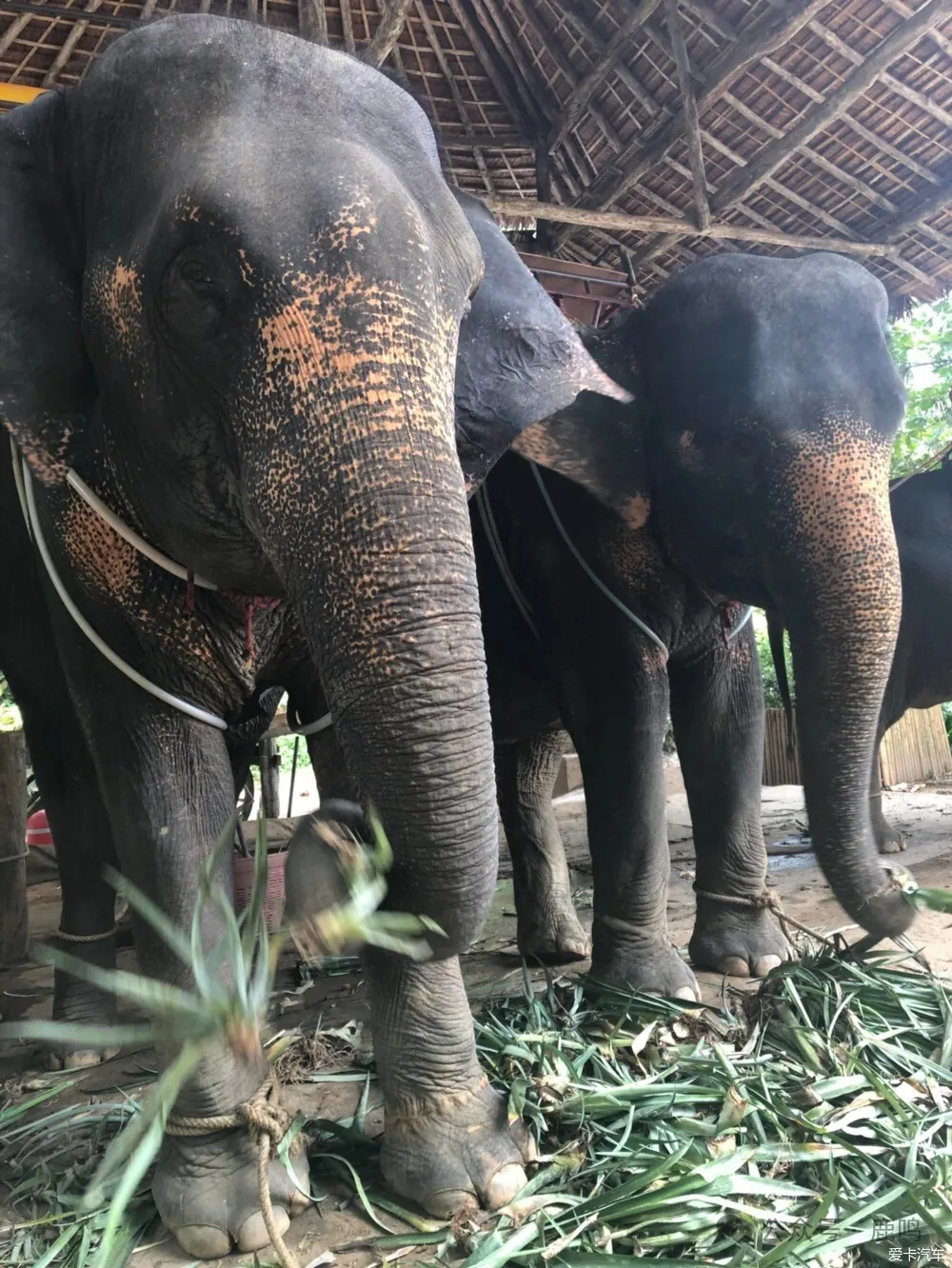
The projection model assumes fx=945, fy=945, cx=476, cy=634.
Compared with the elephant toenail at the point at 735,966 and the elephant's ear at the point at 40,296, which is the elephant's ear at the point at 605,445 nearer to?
the elephant's ear at the point at 40,296

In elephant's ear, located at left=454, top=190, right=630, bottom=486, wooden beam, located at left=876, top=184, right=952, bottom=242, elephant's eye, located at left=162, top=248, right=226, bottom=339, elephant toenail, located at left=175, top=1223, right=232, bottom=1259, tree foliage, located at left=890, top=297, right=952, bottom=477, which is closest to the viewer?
elephant's eye, located at left=162, top=248, right=226, bottom=339

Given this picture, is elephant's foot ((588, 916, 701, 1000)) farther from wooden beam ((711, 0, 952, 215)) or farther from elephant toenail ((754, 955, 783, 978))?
wooden beam ((711, 0, 952, 215))

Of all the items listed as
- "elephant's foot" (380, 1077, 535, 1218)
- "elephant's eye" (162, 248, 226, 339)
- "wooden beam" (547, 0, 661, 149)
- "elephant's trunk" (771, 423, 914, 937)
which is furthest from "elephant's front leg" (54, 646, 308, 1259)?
"wooden beam" (547, 0, 661, 149)

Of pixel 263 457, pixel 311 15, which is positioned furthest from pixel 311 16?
pixel 263 457

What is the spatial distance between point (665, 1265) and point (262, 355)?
138 cm

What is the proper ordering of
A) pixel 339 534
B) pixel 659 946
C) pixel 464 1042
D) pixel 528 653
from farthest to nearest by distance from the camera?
pixel 528 653 → pixel 659 946 → pixel 464 1042 → pixel 339 534

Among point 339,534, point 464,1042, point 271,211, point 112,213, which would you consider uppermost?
point 112,213

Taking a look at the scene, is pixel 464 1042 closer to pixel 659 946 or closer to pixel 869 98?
pixel 659 946

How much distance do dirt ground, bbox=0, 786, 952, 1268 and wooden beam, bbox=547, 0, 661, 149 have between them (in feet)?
12.0

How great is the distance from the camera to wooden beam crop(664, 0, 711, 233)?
12.7 ft

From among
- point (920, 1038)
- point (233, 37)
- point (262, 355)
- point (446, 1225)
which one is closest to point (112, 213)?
point (233, 37)

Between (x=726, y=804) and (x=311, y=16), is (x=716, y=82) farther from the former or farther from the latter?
(x=726, y=804)

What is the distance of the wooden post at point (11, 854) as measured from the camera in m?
3.64

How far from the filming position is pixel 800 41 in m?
3.91
